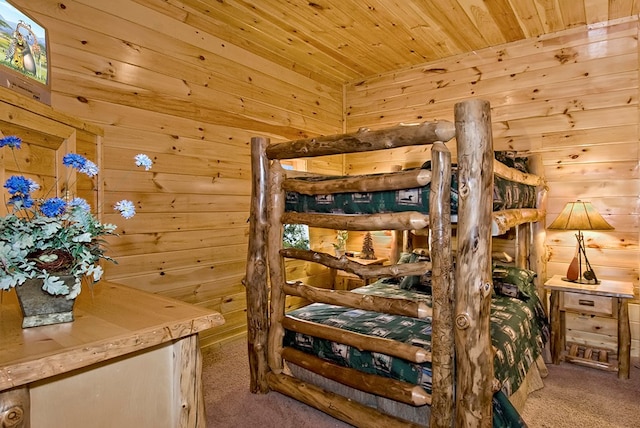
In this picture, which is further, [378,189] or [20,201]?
[378,189]

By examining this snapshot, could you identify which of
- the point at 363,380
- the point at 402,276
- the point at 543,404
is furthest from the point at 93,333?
the point at 543,404

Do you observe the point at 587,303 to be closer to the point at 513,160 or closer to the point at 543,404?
the point at 543,404

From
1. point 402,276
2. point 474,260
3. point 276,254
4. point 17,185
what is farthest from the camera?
point 276,254

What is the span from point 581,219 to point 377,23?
222cm

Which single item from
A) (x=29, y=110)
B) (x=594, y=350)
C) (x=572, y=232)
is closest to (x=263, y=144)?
(x=29, y=110)

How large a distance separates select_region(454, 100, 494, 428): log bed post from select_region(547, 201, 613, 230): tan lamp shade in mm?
1759

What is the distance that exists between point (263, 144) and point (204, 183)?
0.98 meters

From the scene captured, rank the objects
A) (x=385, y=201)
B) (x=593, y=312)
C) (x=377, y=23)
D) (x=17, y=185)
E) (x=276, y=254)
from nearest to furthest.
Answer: (x=17, y=185) → (x=385, y=201) → (x=276, y=254) → (x=593, y=312) → (x=377, y=23)

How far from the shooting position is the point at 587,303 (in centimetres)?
282

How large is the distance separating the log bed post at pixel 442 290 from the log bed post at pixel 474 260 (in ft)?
0.17

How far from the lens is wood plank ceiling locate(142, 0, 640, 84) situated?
2863 millimetres

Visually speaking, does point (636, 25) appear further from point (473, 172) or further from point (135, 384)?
point (135, 384)

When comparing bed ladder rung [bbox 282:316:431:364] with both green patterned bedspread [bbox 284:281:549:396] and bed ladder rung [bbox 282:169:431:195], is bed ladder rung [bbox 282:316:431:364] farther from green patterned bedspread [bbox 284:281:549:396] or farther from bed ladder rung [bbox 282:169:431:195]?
bed ladder rung [bbox 282:169:431:195]

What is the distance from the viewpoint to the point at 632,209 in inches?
120
